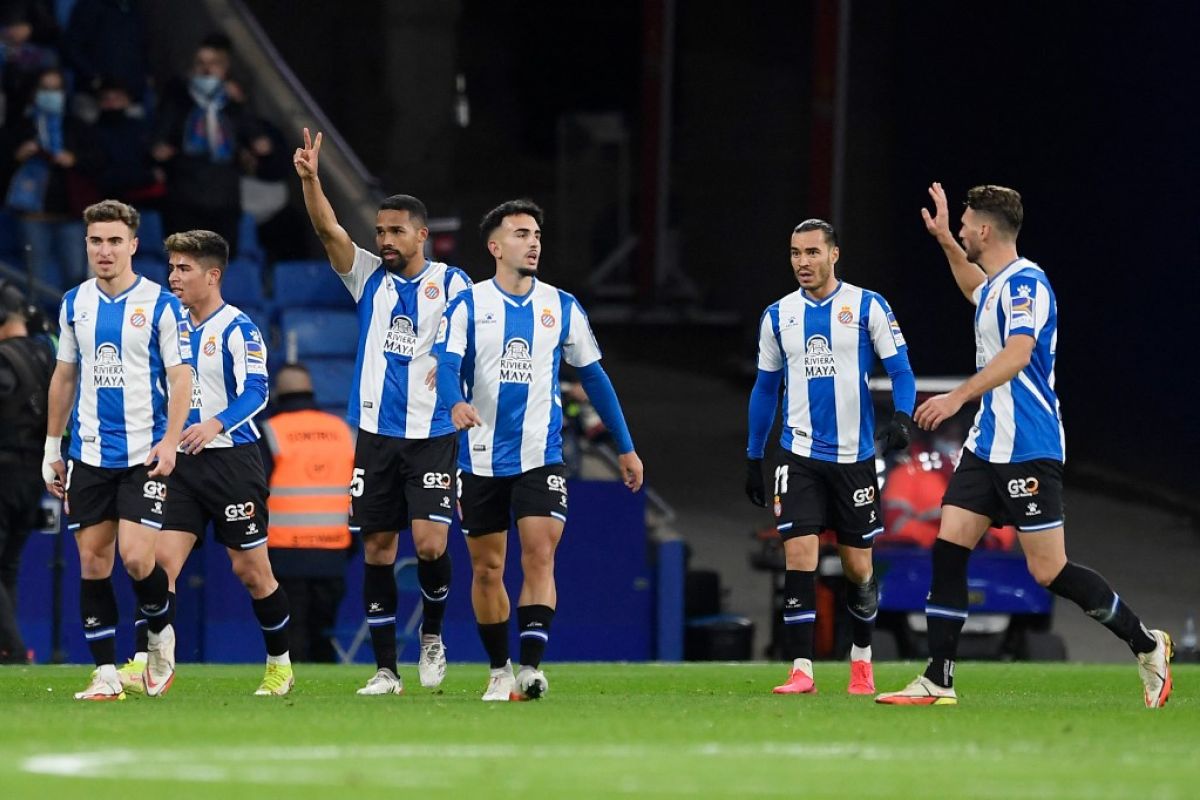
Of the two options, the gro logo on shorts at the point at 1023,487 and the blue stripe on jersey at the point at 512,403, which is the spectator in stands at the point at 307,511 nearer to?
the blue stripe on jersey at the point at 512,403

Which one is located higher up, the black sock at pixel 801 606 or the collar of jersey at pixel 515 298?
the collar of jersey at pixel 515 298

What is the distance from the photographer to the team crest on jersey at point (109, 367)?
422 inches

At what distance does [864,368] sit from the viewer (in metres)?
11.7

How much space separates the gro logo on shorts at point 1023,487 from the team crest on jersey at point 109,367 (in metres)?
3.85

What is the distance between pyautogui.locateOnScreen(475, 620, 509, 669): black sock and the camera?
10672 millimetres

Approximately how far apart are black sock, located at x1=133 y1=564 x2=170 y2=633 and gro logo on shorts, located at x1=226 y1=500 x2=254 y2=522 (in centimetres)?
39

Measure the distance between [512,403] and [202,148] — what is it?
31.5ft

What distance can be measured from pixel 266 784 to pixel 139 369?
13.0 ft

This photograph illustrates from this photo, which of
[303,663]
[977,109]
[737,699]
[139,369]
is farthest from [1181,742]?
[977,109]

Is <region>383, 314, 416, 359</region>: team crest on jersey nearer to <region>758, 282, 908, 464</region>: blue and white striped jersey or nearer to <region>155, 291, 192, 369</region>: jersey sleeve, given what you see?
<region>155, 291, 192, 369</region>: jersey sleeve

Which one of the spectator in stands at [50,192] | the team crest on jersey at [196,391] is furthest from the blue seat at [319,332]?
the team crest on jersey at [196,391]

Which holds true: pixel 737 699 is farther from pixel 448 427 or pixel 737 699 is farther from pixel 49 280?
pixel 49 280

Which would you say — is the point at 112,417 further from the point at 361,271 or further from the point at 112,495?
the point at 361,271

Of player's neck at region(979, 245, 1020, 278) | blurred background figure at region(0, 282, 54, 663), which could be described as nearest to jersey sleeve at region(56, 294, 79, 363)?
blurred background figure at region(0, 282, 54, 663)
